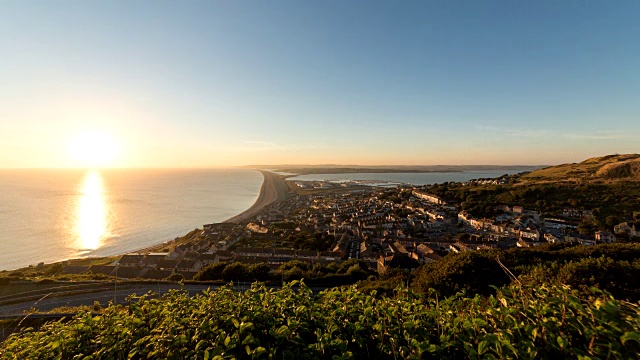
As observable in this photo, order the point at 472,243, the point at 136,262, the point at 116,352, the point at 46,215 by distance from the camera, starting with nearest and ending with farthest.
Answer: the point at 116,352, the point at 136,262, the point at 472,243, the point at 46,215

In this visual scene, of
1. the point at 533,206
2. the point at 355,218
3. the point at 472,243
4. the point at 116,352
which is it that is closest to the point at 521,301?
Result: the point at 116,352

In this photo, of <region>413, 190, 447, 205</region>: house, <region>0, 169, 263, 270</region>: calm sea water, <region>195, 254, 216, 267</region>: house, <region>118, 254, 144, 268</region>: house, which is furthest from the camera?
<region>413, 190, 447, 205</region>: house

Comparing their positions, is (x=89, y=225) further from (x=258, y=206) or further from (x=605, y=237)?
(x=605, y=237)

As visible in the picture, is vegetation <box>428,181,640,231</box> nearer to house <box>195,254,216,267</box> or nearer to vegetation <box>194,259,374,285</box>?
vegetation <box>194,259,374,285</box>

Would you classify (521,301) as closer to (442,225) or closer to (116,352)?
(116,352)

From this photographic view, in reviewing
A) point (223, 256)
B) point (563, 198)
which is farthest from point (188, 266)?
point (563, 198)

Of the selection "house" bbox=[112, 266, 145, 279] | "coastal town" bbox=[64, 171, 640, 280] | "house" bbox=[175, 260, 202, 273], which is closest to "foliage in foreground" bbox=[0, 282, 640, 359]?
"coastal town" bbox=[64, 171, 640, 280]
